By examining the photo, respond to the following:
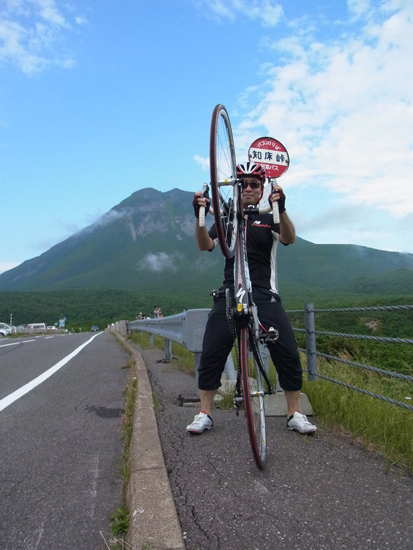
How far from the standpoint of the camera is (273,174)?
4457 millimetres

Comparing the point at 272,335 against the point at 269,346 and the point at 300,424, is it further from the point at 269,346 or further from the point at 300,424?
the point at 300,424

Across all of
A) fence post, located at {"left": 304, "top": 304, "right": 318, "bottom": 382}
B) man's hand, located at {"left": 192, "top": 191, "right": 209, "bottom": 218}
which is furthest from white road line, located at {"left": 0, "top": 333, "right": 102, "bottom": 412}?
man's hand, located at {"left": 192, "top": 191, "right": 209, "bottom": 218}

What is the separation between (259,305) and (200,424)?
94 centimetres

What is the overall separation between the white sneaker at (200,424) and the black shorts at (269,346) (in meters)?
0.23

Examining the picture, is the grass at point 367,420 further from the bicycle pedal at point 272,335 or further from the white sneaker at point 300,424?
the bicycle pedal at point 272,335

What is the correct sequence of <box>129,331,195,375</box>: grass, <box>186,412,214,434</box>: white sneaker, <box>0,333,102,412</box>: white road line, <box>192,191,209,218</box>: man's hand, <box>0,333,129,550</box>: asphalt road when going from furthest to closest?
<box>129,331,195,375</box>: grass, <box>0,333,102,412</box>: white road line, <box>186,412,214,434</box>: white sneaker, <box>192,191,209,218</box>: man's hand, <box>0,333,129,550</box>: asphalt road

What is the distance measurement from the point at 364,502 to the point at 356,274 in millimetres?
169363

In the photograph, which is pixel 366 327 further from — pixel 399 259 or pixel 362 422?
pixel 399 259

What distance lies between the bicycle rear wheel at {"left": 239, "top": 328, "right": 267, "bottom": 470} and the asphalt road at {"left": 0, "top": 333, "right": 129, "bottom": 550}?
773mm

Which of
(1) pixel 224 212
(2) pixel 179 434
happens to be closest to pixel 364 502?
(2) pixel 179 434

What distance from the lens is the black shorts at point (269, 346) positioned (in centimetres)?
301

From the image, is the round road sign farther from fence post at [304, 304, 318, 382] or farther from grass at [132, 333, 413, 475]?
grass at [132, 333, 413, 475]

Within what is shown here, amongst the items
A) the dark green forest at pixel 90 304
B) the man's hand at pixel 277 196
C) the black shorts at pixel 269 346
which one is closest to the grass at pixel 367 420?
the black shorts at pixel 269 346

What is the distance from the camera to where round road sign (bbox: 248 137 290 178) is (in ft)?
14.4
